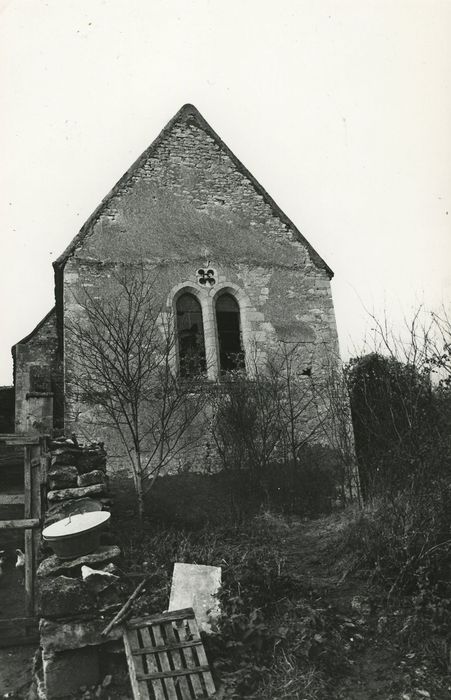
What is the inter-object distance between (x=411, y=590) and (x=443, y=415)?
319 cm

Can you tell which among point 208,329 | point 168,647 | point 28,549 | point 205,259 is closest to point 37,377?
point 208,329

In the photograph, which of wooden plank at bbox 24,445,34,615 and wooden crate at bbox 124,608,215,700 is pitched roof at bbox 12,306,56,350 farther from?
wooden crate at bbox 124,608,215,700

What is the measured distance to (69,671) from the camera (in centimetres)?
562

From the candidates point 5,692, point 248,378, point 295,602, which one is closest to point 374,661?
point 295,602

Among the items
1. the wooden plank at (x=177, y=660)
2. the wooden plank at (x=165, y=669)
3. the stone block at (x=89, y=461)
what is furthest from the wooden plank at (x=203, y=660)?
the stone block at (x=89, y=461)

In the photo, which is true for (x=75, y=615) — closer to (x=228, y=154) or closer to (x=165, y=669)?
(x=165, y=669)

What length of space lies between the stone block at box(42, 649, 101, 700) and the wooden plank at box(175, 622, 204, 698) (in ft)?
2.77

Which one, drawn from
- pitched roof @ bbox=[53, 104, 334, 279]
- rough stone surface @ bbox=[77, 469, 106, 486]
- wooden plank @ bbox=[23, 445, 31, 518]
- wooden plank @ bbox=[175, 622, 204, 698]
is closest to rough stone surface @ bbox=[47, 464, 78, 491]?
rough stone surface @ bbox=[77, 469, 106, 486]

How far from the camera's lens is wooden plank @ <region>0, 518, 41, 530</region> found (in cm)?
731

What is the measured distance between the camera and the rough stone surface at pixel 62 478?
746 cm

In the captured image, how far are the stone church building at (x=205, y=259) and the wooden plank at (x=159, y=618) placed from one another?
679 cm

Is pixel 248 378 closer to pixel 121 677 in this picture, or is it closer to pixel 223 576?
pixel 223 576

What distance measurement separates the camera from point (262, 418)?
11.7m

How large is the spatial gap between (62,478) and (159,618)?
93.6 inches
